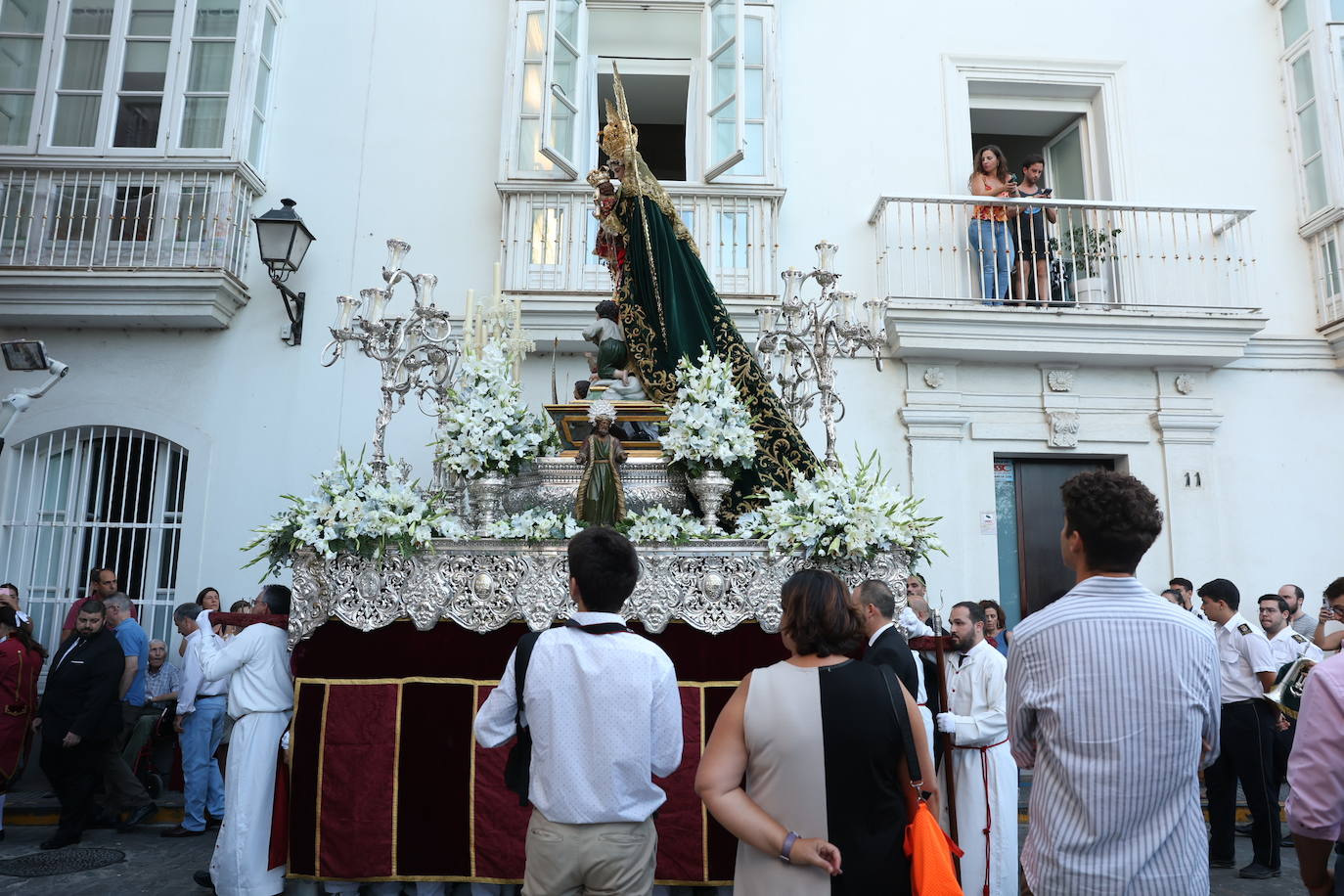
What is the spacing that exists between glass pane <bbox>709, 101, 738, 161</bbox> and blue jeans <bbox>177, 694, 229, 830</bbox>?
5867 millimetres

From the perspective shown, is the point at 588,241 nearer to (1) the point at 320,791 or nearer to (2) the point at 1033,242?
(2) the point at 1033,242

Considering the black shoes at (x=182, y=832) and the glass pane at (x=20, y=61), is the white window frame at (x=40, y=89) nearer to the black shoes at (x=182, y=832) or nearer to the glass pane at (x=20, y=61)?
the glass pane at (x=20, y=61)

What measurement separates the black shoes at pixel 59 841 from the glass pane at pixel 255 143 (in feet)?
18.6

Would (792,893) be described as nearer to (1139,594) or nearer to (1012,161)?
(1139,594)

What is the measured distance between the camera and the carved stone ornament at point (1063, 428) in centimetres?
852

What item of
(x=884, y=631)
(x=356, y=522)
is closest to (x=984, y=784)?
(x=884, y=631)

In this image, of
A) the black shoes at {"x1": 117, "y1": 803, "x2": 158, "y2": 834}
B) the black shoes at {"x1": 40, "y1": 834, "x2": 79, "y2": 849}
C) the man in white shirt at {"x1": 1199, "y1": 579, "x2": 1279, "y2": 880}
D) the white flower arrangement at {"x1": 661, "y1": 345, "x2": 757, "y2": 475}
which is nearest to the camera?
the white flower arrangement at {"x1": 661, "y1": 345, "x2": 757, "y2": 475}

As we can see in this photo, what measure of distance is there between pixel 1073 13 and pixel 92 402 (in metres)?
9.79

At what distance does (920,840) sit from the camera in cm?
218

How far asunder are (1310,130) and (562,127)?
695 centimetres

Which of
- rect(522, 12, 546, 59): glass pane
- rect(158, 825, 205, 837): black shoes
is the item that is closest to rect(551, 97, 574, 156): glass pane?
rect(522, 12, 546, 59): glass pane

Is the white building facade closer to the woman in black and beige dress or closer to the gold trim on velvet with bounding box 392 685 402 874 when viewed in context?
the gold trim on velvet with bounding box 392 685 402 874

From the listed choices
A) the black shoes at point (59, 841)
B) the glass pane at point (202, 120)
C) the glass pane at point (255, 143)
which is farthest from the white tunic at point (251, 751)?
the glass pane at point (202, 120)

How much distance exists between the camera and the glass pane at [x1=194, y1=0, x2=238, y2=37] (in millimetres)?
8859
